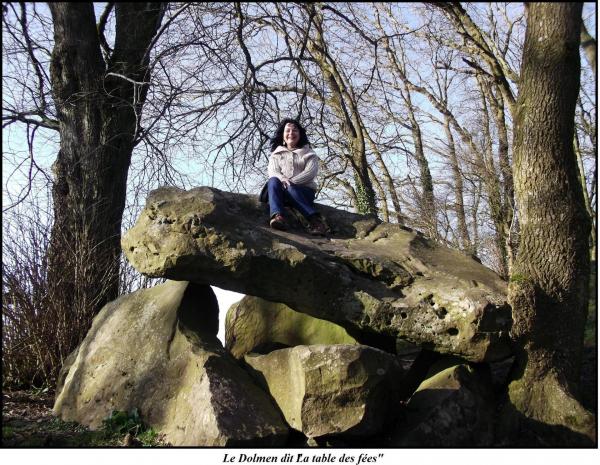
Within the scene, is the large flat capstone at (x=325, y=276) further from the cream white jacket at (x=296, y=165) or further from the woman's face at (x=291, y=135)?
the woman's face at (x=291, y=135)

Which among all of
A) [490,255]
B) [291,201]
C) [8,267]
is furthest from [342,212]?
[490,255]

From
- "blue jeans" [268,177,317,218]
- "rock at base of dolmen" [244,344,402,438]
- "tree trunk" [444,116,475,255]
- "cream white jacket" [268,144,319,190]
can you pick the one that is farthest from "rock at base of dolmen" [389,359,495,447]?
"tree trunk" [444,116,475,255]

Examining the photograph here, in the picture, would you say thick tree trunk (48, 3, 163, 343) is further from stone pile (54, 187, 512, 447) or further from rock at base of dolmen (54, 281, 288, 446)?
stone pile (54, 187, 512, 447)

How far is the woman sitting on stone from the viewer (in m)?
6.02

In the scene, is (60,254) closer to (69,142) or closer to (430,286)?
(69,142)

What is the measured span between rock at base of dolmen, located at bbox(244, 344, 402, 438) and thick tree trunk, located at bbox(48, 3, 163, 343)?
3.44 m

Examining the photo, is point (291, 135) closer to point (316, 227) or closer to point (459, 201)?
point (316, 227)

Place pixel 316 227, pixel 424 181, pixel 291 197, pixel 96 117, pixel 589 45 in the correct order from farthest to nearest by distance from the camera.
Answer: pixel 424 181 → pixel 589 45 → pixel 96 117 → pixel 291 197 → pixel 316 227

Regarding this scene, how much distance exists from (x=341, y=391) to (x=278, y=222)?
1.92m

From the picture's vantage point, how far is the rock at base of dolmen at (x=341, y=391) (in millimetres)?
4547

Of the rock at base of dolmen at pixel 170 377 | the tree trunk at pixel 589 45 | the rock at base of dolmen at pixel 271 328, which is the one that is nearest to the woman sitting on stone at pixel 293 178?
the rock at base of dolmen at pixel 271 328

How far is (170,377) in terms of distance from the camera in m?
5.18

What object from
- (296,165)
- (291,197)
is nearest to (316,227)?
(291,197)

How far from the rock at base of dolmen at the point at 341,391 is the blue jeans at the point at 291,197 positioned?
1.76 metres
